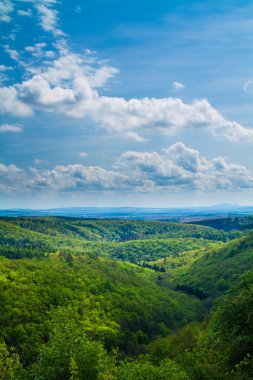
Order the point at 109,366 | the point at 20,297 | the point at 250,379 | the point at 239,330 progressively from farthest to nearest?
the point at 20,297 → the point at 109,366 → the point at 239,330 → the point at 250,379

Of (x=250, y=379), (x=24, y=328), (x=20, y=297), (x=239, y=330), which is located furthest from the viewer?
(x=20, y=297)

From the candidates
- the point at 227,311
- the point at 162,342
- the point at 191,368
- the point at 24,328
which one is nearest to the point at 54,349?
the point at 191,368

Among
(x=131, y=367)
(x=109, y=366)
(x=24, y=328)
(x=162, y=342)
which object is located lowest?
(x=24, y=328)

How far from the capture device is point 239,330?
5781cm

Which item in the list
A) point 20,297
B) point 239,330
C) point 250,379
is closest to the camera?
point 250,379

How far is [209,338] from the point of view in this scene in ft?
211

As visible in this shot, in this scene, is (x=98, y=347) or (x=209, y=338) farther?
(x=98, y=347)

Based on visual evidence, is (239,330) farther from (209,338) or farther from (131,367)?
(131,367)

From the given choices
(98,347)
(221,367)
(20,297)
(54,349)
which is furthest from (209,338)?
(20,297)

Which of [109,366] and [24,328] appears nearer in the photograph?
[109,366]

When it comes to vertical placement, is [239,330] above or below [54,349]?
above

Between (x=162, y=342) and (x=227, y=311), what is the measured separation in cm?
5752

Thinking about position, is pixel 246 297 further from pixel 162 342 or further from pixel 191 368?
pixel 162 342

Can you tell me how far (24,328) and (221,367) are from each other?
13619cm
